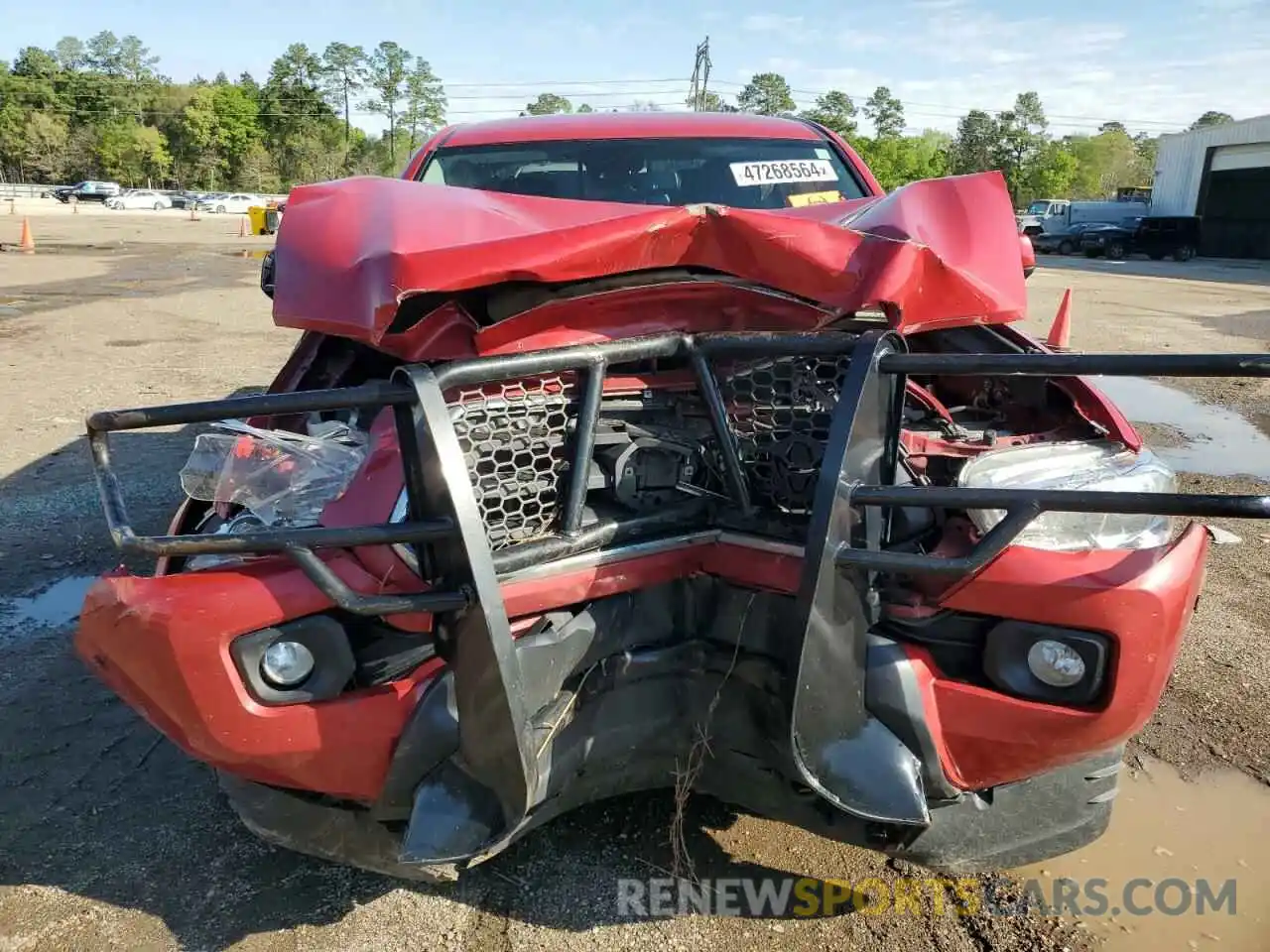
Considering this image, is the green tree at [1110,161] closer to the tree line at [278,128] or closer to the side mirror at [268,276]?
the tree line at [278,128]

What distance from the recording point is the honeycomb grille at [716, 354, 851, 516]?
2.11m

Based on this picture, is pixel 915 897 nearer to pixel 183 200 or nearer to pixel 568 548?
pixel 568 548

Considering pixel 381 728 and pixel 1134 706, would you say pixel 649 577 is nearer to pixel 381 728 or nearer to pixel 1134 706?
pixel 381 728

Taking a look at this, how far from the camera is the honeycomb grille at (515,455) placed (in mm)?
1921

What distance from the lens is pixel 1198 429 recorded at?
6.79m

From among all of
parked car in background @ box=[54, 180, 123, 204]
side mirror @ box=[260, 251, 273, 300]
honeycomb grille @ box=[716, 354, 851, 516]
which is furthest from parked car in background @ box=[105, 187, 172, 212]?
honeycomb grille @ box=[716, 354, 851, 516]

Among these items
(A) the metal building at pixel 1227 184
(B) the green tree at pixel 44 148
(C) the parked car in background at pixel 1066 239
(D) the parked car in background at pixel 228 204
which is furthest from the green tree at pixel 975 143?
(B) the green tree at pixel 44 148

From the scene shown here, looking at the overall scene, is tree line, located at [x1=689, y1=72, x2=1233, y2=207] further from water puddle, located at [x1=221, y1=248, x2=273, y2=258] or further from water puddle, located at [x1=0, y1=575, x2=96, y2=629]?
water puddle, located at [x1=0, y1=575, x2=96, y2=629]

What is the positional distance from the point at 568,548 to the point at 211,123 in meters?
88.3

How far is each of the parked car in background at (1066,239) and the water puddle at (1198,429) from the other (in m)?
26.6

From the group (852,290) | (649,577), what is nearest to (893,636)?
(649,577)

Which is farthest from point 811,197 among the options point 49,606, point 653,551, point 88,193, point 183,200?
point 88,193

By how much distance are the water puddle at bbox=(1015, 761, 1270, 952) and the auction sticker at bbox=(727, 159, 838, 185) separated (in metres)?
2.34

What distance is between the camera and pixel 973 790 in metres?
1.98
